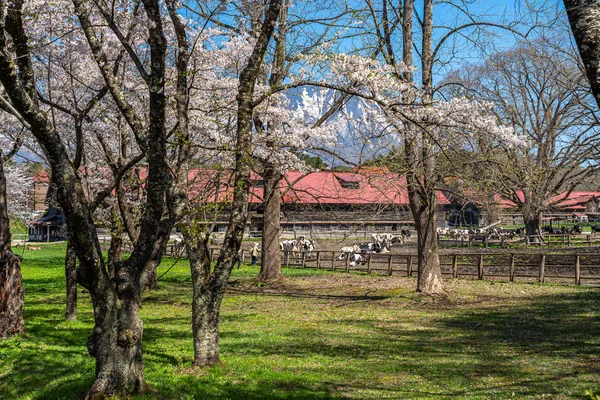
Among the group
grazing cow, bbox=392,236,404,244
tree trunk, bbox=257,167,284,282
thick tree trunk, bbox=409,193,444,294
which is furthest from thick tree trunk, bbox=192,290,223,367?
grazing cow, bbox=392,236,404,244

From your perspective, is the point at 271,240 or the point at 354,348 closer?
the point at 354,348

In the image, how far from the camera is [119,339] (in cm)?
646

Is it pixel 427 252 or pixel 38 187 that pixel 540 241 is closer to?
pixel 427 252

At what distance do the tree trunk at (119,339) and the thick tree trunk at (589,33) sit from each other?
200 inches

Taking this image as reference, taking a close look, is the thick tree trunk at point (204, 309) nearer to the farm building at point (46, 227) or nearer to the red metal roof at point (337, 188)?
the red metal roof at point (337, 188)

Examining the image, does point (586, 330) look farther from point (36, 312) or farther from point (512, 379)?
point (36, 312)

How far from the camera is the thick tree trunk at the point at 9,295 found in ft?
33.7

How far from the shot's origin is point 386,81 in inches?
489

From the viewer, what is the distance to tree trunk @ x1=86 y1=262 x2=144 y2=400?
643 centimetres

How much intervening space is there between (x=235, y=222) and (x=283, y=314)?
24.7ft

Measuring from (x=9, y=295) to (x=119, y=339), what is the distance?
505 centimetres

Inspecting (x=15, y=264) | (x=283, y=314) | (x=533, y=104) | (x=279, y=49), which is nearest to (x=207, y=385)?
(x=15, y=264)

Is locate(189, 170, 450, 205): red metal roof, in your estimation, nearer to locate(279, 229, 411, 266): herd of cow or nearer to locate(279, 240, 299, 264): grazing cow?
locate(279, 229, 411, 266): herd of cow

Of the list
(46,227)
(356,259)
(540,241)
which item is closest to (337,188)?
(356,259)
